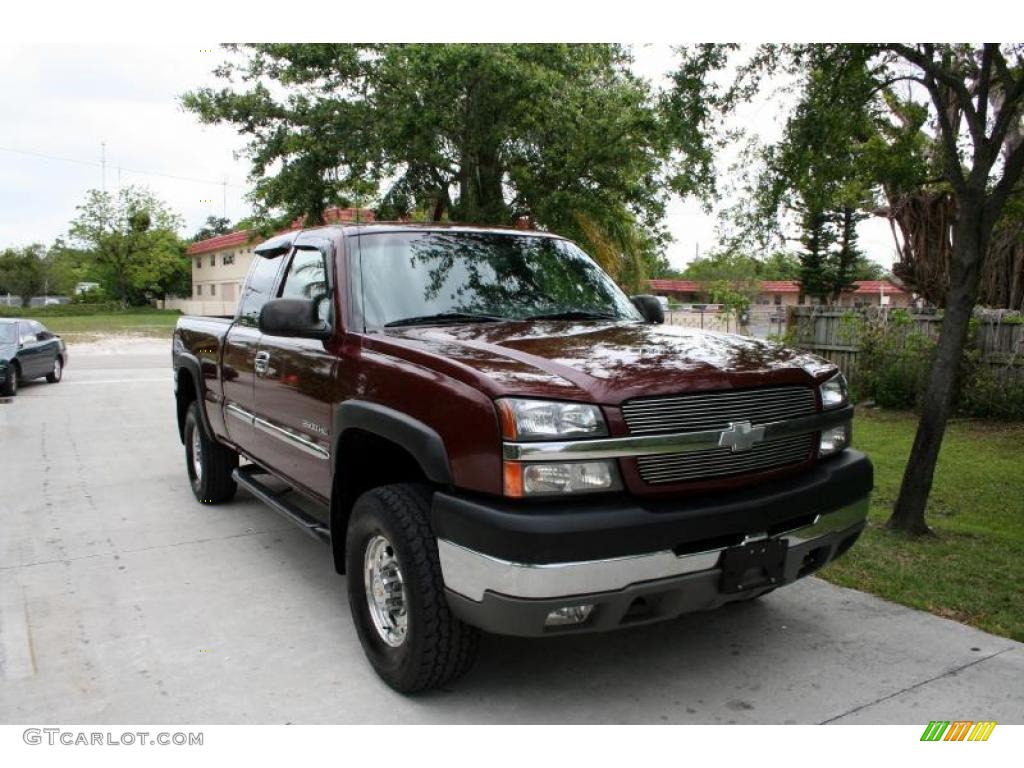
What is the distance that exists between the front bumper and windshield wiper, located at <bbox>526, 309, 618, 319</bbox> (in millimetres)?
1456

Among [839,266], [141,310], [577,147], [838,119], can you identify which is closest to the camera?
[838,119]

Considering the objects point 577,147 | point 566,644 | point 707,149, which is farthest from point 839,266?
point 566,644

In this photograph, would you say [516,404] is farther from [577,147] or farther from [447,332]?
[577,147]

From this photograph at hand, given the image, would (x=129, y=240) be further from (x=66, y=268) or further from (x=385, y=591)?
(x=385, y=591)

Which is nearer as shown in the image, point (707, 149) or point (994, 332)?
point (707, 149)

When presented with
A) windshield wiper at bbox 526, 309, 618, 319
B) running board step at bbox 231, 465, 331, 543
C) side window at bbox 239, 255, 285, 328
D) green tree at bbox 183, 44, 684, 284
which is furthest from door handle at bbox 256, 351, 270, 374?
green tree at bbox 183, 44, 684, 284

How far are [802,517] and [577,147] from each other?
36.7ft

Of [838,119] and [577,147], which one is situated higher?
[577,147]

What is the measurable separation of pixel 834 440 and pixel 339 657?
2.44 meters

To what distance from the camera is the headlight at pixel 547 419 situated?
2.94 meters

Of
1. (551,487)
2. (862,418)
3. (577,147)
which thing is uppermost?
(577,147)

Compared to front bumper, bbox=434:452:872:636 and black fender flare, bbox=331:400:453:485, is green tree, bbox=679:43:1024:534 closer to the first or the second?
front bumper, bbox=434:452:872:636

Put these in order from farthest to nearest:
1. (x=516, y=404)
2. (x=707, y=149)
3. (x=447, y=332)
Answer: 1. (x=707, y=149)
2. (x=447, y=332)
3. (x=516, y=404)

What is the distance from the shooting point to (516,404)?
9.71ft
